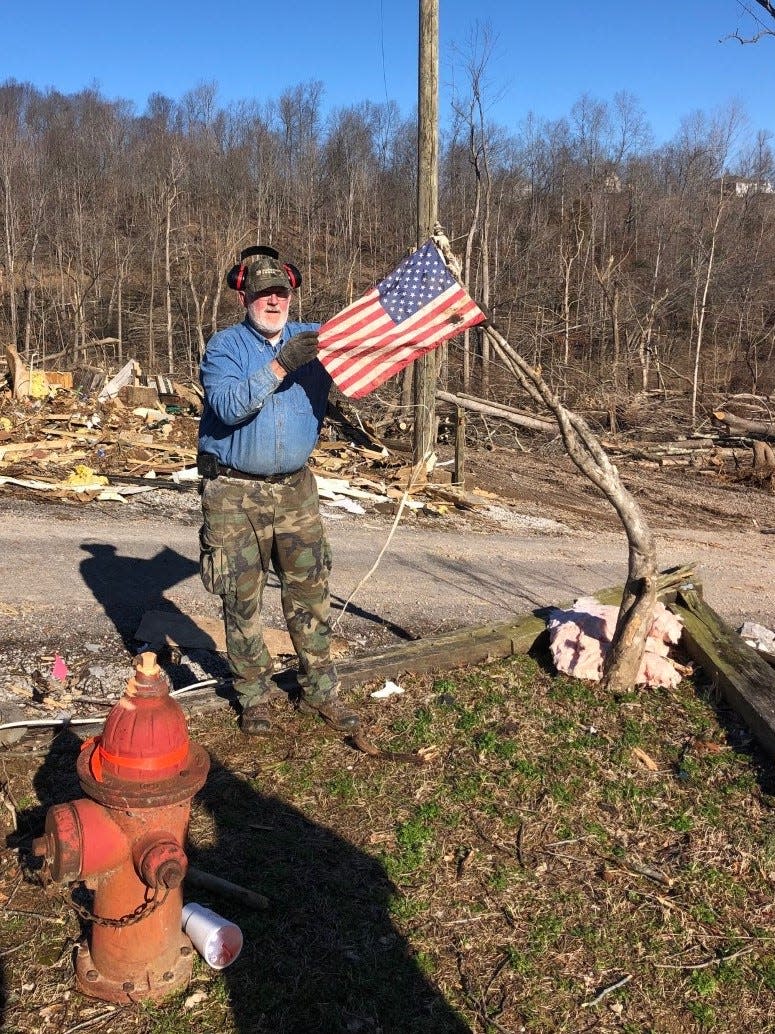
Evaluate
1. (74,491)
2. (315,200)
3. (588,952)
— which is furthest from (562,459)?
(315,200)

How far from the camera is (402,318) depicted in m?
4.70

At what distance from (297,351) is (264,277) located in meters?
0.42

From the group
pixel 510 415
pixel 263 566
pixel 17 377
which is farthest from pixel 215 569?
pixel 17 377

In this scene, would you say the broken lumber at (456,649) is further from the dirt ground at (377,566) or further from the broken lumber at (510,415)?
the broken lumber at (510,415)

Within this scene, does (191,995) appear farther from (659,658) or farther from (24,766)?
(659,658)

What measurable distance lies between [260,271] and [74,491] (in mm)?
7215

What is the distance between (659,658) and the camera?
5309 mm

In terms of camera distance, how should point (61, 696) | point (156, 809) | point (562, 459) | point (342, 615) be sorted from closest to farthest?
point (156, 809), point (61, 696), point (342, 615), point (562, 459)

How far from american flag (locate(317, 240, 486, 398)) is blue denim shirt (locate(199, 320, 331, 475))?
234 millimetres

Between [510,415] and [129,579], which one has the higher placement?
[510,415]

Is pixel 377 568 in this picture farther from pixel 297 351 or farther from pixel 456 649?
pixel 297 351

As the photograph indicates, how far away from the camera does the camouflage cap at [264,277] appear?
13.5 ft

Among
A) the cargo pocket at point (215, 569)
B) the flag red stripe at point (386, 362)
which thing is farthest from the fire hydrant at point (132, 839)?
the flag red stripe at point (386, 362)

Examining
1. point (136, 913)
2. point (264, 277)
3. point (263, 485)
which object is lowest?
point (136, 913)
